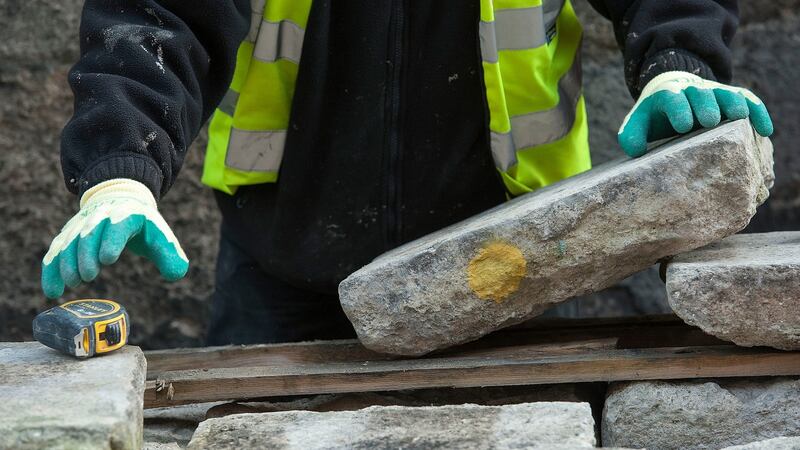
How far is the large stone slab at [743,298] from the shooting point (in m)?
1.75

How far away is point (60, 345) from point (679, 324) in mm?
1152

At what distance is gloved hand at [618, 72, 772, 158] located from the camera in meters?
1.95

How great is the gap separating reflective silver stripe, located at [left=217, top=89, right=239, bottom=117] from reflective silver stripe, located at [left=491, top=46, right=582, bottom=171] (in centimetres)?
55

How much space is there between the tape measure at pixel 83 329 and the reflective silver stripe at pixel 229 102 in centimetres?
67

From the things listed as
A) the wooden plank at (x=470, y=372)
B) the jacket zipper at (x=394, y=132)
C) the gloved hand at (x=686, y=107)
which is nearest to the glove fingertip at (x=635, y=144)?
the gloved hand at (x=686, y=107)

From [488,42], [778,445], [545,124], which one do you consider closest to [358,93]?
[488,42]

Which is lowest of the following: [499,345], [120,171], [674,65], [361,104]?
[499,345]

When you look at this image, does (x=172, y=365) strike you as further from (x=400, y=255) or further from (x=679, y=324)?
(x=679, y=324)

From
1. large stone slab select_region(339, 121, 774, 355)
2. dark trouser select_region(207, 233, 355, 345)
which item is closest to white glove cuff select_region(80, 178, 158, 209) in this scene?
large stone slab select_region(339, 121, 774, 355)

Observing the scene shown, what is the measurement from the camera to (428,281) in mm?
1872

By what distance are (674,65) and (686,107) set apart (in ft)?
0.53

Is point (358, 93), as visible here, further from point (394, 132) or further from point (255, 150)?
point (255, 150)

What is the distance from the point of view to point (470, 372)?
1912mm

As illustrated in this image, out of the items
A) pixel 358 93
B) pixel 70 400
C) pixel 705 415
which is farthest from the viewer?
pixel 358 93
